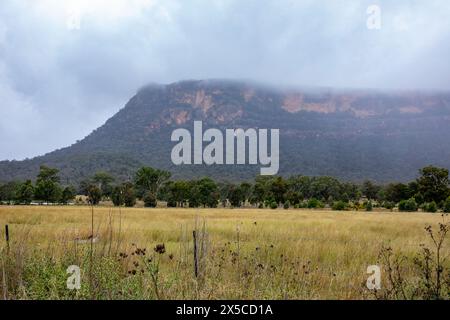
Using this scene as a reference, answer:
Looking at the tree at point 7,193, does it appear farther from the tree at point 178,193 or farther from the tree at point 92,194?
the tree at point 178,193

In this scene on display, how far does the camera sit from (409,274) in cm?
912

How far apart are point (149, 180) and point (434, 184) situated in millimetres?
53631

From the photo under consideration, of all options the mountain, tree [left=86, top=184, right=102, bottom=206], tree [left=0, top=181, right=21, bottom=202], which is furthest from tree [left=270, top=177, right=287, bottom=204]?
the mountain

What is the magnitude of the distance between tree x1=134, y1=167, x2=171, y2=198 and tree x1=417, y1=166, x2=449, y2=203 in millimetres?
49909

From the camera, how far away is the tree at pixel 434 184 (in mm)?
73500

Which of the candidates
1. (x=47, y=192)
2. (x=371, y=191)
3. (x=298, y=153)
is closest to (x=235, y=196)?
(x=371, y=191)

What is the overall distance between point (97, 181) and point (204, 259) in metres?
97.5

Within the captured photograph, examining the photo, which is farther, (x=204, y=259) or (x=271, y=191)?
(x=271, y=191)

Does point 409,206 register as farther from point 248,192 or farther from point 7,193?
point 7,193

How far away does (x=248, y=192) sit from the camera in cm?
9169

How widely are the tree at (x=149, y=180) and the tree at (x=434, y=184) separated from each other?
49909 millimetres

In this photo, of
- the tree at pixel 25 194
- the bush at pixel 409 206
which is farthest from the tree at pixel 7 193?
the bush at pixel 409 206
